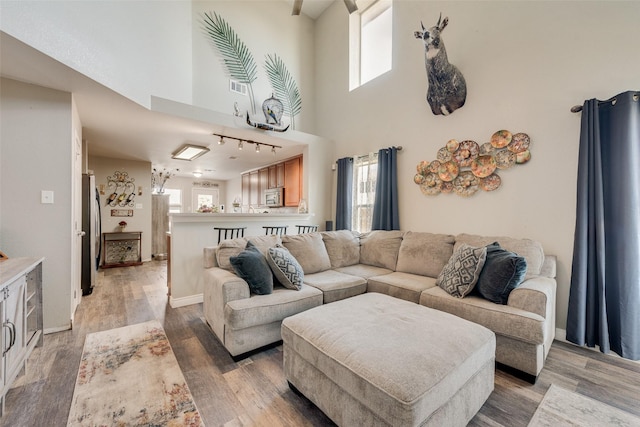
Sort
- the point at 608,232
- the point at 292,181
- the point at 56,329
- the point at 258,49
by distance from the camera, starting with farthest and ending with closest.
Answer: the point at 292,181 → the point at 258,49 → the point at 56,329 → the point at 608,232

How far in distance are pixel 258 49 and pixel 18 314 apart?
4.84 metres

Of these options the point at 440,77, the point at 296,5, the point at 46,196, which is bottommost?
the point at 46,196

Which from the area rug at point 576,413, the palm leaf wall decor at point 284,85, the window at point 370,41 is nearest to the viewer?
the area rug at point 576,413

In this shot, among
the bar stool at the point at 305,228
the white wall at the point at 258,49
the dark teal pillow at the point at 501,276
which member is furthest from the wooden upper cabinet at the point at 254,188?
the dark teal pillow at the point at 501,276

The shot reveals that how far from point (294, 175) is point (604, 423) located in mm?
4636

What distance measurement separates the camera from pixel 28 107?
7.90ft

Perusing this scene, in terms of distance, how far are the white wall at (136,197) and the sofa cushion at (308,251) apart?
15.1 ft

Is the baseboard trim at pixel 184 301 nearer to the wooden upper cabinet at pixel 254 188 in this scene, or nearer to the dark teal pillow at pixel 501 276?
the dark teal pillow at pixel 501 276

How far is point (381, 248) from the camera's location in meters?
3.44

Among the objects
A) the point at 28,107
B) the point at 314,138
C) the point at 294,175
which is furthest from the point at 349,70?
the point at 28,107

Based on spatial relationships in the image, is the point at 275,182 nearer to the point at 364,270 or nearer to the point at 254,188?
the point at 254,188

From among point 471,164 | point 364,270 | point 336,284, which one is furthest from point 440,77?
point 336,284

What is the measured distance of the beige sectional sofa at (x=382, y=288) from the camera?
191 centimetres

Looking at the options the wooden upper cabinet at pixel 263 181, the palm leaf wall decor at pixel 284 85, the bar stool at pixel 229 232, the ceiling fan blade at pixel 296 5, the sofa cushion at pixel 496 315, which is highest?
the palm leaf wall decor at pixel 284 85
